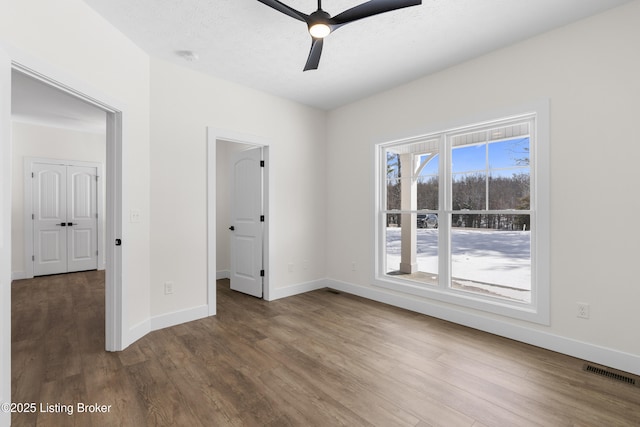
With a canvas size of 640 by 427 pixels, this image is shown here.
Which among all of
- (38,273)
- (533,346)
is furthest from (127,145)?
(38,273)

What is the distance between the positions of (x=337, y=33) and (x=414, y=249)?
2804 millimetres

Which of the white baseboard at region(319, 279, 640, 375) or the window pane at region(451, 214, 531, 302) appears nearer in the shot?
the white baseboard at region(319, 279, 640, 375)

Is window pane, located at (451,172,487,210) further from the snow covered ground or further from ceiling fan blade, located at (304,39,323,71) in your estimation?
ceiling fan blade, located at (304,39,323,71)

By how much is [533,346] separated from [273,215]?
3.28 m

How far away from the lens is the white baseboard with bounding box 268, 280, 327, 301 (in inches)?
166

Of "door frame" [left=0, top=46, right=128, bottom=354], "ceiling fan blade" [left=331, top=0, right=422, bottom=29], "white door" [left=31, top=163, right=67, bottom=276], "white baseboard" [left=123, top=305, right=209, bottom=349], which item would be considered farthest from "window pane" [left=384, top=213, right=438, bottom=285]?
"white door" [left=31, top=163, right=67, bottom=276]

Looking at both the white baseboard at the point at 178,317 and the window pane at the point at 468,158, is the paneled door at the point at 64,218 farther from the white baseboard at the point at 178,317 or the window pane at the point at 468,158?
the window pane at the point at 468,158

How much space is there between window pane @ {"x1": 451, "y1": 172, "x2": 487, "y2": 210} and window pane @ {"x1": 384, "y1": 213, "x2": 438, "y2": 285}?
1.12ft

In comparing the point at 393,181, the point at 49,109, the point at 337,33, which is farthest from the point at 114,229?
the point at 49,109

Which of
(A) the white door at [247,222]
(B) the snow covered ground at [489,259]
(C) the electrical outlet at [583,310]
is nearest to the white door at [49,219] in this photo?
(A) the white door at [247,222]

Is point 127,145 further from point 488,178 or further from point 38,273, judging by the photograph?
point 38,273

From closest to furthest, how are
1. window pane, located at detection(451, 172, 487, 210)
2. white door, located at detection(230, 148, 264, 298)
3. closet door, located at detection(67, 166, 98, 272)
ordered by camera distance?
window pane, located at detection(451, 172, 487, 210)
white door, located at detection(230, 148, 264, 298)
closet door, located at detection(67, 166, 98, 272)

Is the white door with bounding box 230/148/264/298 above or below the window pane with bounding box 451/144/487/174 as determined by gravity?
below

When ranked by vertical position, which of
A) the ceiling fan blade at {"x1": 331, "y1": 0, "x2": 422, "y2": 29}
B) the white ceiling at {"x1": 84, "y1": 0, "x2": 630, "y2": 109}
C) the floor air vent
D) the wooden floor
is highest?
the white ceiling at {"x1": 84, "y1": 0, "x2": 630, "y2": 109}
